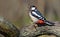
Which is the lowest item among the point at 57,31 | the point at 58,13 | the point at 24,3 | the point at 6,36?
the point at 57,31

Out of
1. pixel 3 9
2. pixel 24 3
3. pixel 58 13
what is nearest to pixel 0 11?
pixel 3 9

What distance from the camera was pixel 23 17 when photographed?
1150 cm

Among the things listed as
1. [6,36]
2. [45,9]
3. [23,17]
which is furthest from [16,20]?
[6,36]

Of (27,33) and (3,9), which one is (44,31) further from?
(3,9)

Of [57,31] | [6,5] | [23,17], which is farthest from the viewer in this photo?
[6,5]

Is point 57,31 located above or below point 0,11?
below

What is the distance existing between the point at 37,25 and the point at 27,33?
0.34 m

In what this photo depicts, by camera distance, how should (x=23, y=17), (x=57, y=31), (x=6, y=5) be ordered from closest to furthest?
(x=57, y=31)
(x=23, y=17)
(x=6, y=5)

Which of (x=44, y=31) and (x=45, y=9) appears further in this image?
(x=45, y=9)

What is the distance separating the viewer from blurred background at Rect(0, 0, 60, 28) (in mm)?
11656

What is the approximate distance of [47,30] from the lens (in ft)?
24.5

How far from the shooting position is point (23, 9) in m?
12.1

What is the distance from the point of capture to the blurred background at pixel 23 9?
11.7 metres

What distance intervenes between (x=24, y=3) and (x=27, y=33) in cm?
496
